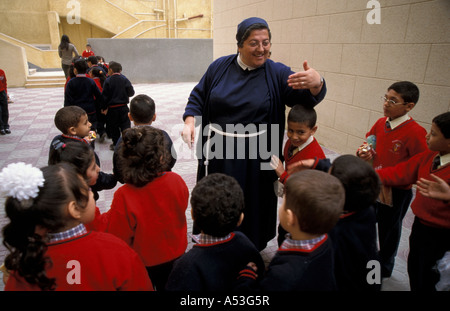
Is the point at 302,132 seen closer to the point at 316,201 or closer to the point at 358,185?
the point at 358,185

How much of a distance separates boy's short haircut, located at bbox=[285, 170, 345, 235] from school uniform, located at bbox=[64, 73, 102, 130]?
4.47m

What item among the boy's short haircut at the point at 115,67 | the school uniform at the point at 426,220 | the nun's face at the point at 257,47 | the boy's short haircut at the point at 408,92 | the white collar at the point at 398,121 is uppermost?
the nun's face at the point at 257,47

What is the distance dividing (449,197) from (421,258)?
518 mm

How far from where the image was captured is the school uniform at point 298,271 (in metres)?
1.05

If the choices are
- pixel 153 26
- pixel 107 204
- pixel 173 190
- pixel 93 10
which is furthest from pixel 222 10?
pixel 93 10

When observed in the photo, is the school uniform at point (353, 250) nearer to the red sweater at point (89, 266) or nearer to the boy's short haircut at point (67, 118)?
the red sweater at point (89, 266)

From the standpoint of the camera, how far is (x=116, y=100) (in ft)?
15.8

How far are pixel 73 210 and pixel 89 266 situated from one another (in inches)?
8.7

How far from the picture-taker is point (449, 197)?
1.39 metres

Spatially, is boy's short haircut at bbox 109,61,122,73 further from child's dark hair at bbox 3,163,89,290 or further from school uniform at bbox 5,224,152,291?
school uniform at bbox 5,224,152,291

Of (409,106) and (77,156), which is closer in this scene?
(77,156)

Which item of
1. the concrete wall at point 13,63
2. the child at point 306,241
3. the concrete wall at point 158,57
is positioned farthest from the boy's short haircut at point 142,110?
the concrete wall at point 13,63

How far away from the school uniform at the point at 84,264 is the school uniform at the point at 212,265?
21 centimetres

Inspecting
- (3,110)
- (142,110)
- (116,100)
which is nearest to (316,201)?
(142,110)
